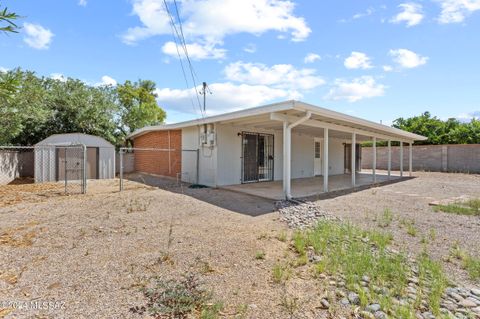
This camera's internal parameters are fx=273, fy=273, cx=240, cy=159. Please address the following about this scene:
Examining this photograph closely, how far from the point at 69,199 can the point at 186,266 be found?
552 cm

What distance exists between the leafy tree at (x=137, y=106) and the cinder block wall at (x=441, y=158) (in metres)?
17.8

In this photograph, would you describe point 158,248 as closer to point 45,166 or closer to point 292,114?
point 292,114

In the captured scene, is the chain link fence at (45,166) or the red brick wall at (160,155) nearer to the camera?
the chain link fence at (45,166)

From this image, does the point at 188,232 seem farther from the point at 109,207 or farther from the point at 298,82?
the point at 298,82

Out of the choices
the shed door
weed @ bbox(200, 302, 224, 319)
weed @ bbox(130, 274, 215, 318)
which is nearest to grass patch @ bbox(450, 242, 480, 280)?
weed @ bbox(200, 302, 224, 319)

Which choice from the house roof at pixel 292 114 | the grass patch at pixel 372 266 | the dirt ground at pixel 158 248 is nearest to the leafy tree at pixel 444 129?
the house roof at pixel 292 114

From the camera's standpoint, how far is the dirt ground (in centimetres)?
256

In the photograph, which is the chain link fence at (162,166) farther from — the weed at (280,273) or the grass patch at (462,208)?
the grass patch at (462,208)

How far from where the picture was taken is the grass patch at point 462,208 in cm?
611

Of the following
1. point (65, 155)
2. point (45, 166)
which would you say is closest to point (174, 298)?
point (65, 155)

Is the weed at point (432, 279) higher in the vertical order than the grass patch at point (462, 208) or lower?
lower

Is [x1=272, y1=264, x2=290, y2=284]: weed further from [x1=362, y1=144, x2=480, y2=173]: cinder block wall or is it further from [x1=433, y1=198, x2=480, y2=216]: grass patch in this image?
[x1=362, y1=144, x2=480, y2=173]: cinder block wall

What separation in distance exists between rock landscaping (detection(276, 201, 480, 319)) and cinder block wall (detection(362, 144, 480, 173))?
660 inches

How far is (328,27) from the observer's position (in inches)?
316
